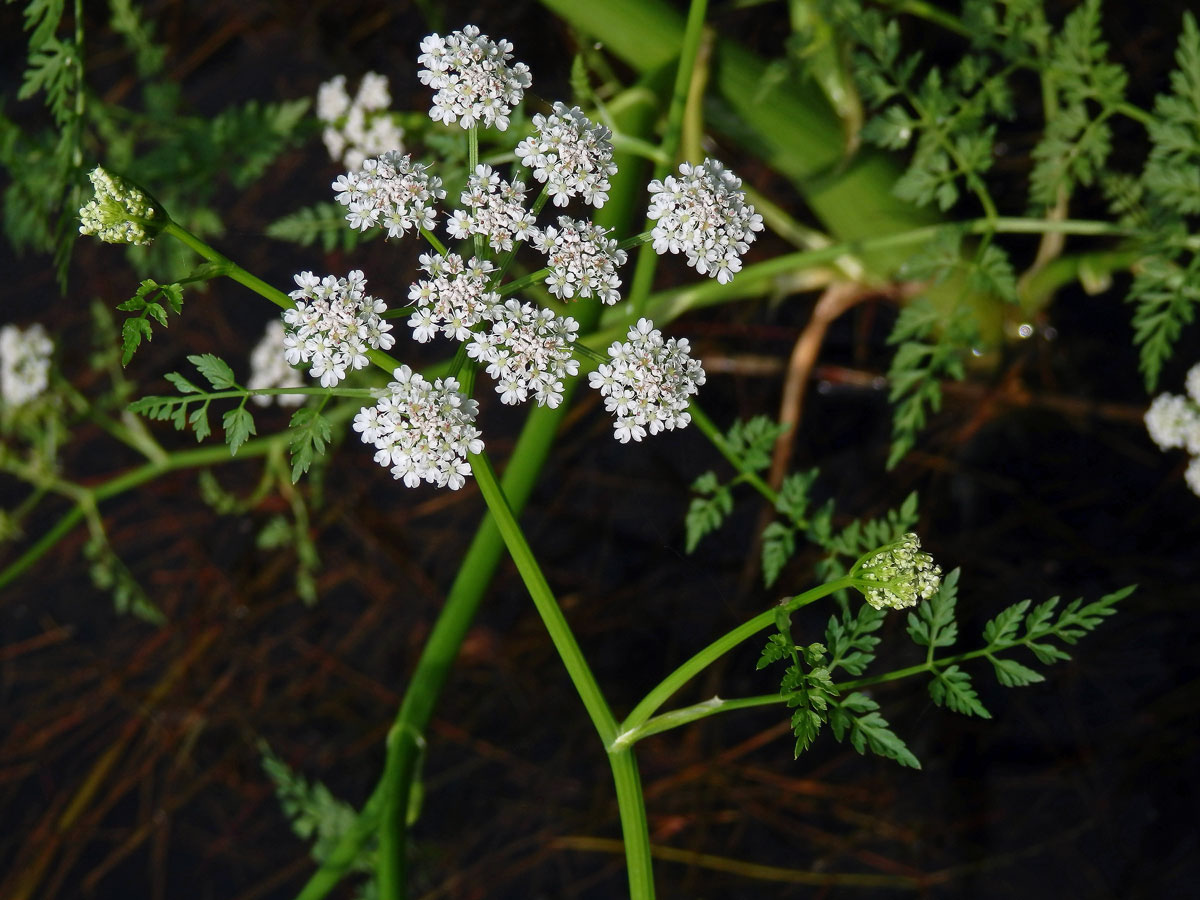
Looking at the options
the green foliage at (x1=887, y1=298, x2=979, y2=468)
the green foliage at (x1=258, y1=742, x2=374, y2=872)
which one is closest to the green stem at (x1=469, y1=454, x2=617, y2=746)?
the green foliage at (x1=887, y1=298, x2=979, y2=468)

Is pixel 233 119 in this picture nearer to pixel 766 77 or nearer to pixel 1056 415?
pixel 766 77

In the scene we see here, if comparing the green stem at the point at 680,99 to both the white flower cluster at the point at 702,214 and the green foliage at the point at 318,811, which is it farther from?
the green foliage at the point at 318,811

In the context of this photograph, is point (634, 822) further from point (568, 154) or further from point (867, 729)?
point (568, 154)

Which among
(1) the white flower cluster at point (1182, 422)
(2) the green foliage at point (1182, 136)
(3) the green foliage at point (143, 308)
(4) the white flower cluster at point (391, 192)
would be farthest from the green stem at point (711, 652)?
(1) the white flower cluster at point (1182, 422)

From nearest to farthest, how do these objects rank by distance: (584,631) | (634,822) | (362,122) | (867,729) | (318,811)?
(867,729), (634,822), (318,811), (362,122), (584,631)

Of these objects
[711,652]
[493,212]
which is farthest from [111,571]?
[711,652]

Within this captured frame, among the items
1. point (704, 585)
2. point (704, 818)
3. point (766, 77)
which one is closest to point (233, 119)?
point (766, 77)

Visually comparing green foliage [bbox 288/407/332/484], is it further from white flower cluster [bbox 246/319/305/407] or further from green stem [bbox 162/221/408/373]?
white flower cluster [bbox 246/319/305/407]
